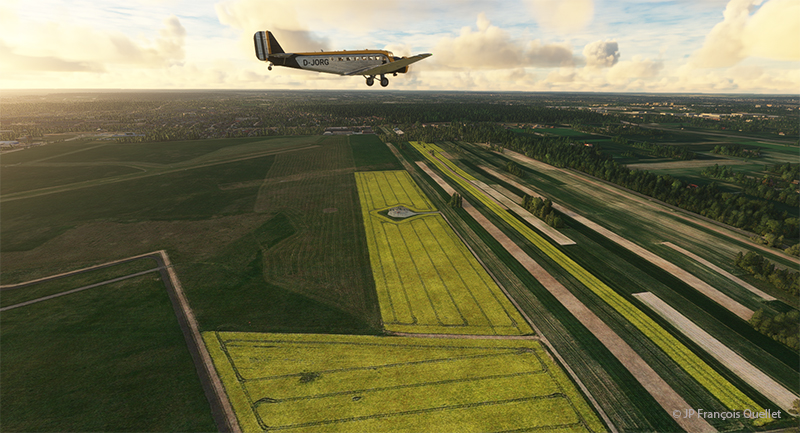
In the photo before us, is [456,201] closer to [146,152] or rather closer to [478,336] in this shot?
[478,336]

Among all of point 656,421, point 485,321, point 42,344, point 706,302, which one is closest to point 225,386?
point 42,344

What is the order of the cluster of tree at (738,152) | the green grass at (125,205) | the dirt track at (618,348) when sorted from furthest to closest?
the cluster of tree at (738,152) < the green grass at (125,205) < the dirt track at (618,348)

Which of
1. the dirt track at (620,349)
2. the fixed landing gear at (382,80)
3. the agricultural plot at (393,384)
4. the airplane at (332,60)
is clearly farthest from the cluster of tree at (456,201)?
the airplane at (332,60)

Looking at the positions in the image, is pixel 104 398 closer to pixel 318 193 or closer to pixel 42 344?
pixel 42 344

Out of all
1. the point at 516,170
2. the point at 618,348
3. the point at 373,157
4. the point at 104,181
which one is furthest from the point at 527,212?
the point at 104,181

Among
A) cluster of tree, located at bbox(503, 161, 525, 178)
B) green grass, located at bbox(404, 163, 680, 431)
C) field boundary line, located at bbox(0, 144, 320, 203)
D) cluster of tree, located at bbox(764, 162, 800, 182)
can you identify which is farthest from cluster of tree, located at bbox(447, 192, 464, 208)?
cluster of tree, located at bbox(764, 162, 800, 182)

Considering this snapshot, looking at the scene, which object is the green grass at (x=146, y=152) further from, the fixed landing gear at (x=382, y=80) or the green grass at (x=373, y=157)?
the fixed landing gear at (x=382, y=80)
